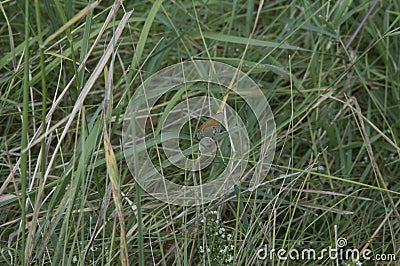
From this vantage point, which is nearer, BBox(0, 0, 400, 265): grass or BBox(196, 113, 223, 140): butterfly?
BBox(0, 0, 400, 265): grass

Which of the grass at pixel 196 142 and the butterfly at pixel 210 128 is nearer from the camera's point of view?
the grass at pixel 196 142

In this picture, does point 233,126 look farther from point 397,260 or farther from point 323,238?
point 397,260

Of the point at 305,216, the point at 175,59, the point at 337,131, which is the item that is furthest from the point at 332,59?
the point at 305,216
